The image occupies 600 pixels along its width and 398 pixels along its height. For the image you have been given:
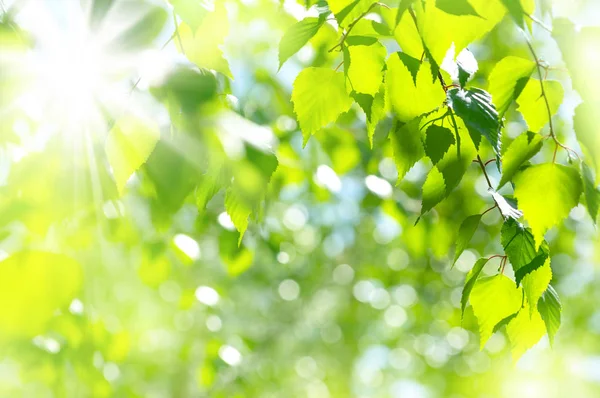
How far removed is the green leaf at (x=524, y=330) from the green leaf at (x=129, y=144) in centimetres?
61

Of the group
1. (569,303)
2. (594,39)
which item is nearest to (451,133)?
(594,39)

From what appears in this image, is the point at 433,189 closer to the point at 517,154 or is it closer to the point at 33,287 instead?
the point at 517,154

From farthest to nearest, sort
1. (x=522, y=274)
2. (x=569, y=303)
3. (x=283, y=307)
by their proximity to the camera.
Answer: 1. (x=283, y=307)
2. (x=569, y=303)
3. (x=522, y=274)

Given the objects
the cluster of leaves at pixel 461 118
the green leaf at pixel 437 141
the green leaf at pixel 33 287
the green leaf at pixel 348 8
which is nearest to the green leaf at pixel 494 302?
the cluster of leaves at pixel 461 118

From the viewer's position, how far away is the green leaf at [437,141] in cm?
79

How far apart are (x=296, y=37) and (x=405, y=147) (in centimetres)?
23

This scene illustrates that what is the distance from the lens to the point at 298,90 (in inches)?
35.1

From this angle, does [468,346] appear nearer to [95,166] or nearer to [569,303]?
[569,303]

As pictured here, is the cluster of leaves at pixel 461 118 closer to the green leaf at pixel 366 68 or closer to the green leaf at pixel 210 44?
the green leaf at pixel 366 68

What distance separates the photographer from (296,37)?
2.79ft

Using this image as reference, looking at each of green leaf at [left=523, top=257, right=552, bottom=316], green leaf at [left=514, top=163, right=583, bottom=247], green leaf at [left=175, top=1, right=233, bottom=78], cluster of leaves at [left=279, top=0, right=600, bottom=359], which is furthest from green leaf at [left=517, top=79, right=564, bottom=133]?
green leaf at [left=175, top=1, right=233, bottom=78]

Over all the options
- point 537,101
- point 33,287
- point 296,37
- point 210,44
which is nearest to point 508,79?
point 537,101

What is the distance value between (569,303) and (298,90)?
7.06 meters

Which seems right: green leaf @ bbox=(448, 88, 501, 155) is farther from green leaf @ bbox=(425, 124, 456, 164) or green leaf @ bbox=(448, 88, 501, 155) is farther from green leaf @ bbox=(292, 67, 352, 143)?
green leaf @ bbox=(292, 67, 352, 143)
